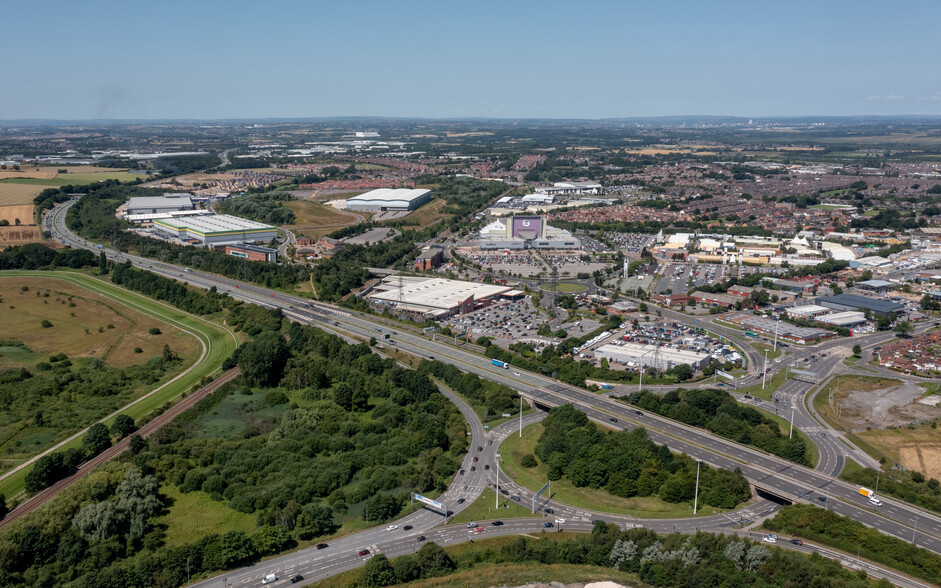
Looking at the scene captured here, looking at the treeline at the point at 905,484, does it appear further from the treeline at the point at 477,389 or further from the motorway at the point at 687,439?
the treeline at the point at 477,389

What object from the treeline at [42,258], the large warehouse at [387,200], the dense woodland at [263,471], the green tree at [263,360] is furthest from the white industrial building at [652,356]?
the large warehouse at [387,200]

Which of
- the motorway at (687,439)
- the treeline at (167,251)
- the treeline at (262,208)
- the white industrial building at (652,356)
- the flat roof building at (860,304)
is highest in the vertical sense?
the treeline at (262,208)

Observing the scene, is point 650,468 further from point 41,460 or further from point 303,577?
point 41,460

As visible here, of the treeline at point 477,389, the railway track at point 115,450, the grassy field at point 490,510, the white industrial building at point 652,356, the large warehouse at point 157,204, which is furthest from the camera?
the large warehouse at point 157,204

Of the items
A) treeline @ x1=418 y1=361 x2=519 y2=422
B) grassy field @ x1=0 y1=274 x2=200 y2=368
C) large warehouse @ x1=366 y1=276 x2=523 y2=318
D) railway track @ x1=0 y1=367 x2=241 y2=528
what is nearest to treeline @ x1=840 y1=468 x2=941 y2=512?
treeline @ x1=418 y1=361 x2=519 y2=422

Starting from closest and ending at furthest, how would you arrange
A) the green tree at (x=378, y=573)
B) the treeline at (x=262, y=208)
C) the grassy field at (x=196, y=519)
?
the green tree at (x=378, y=573) → the grassy field at (x=196, y=519) → the treeline at (x=262, y=208)

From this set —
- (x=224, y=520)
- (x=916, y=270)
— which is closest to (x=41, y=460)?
(x=224, y=520)

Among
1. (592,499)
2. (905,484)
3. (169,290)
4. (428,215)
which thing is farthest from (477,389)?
(428,215)
